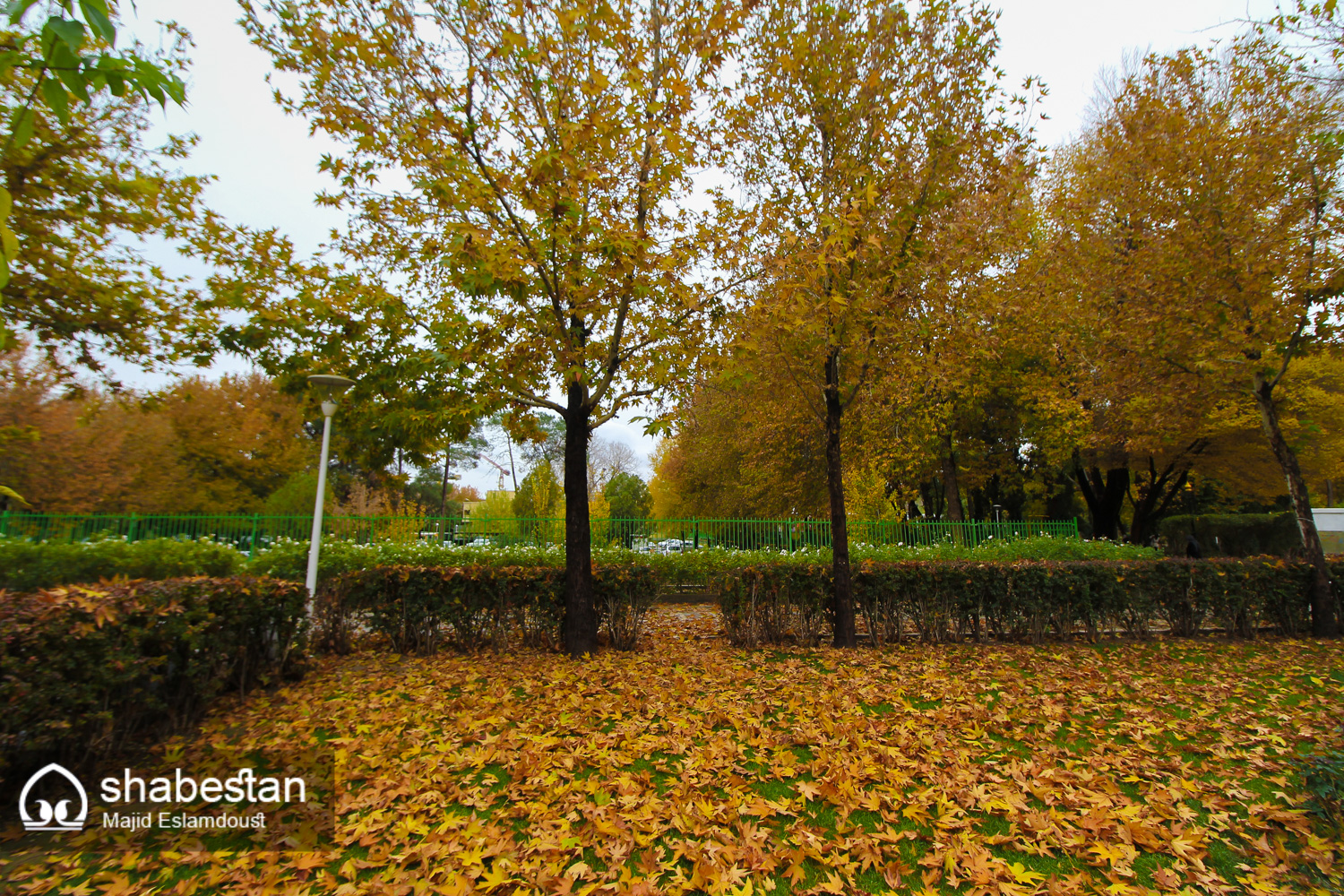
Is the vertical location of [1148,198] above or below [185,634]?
above

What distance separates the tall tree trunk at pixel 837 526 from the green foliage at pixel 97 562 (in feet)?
28.1

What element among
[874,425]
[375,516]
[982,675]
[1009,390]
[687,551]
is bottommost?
[982,675]

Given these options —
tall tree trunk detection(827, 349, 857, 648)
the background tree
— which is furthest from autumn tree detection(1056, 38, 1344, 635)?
the background tree

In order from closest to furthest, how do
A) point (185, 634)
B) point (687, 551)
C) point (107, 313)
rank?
point (185, 634) → point (107, 313) → point (687, 551)

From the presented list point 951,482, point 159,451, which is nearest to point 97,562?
point 159,451

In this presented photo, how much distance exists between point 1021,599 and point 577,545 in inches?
246

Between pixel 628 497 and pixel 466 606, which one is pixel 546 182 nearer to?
pixel 466 606

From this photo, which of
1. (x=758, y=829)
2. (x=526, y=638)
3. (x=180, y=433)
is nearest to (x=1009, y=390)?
(x=526, y=638)

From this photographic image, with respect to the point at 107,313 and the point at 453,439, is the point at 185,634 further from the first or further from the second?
the point at 107,313

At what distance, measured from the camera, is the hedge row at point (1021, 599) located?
8539mm

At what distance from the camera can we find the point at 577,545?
760 cm

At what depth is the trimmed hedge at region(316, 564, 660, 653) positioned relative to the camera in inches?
295

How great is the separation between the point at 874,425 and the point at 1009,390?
24.5 ft

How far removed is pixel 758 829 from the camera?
336 centimetres
